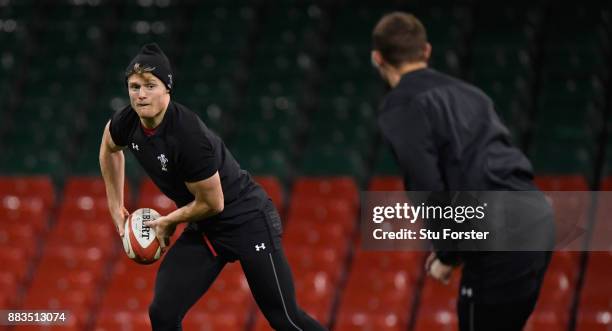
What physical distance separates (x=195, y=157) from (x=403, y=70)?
3.09 ft

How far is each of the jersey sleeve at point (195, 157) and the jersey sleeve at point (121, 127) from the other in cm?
34

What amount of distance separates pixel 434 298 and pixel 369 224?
0.74m

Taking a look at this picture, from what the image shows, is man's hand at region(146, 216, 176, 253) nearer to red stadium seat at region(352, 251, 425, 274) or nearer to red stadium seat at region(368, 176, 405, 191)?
red stadium seat at region(352, 251, 425, 274)

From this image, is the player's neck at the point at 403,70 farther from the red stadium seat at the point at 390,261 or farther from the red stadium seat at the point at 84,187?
the red stadium seat at the point at 84,187

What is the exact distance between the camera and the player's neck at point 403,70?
314 centimetres

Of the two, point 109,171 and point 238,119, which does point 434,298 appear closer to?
point 238,119

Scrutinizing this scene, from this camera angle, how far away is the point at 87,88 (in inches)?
331

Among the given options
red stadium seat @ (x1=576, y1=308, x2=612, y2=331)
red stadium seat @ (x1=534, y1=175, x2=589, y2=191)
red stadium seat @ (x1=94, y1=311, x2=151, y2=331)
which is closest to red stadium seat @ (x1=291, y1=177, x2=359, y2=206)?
red stadium seat @ (x1=534, y1=175, x2=589, y2=191)

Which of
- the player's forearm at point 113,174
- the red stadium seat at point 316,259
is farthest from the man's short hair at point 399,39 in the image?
the red stadium seat at point 316,259

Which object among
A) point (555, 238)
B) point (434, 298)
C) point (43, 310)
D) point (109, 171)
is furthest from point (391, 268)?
point (555, 238)

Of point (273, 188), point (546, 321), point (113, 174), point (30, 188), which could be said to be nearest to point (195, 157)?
point (113, 174)

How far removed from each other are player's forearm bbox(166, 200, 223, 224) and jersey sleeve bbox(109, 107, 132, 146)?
1.32 ft

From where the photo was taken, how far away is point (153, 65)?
3.61m

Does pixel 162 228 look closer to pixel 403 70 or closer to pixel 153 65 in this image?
pixel 153 65
